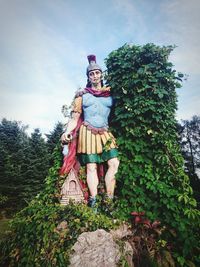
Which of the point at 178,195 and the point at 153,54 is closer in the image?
the point at 178,195

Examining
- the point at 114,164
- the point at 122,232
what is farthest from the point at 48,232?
the point at 114,164

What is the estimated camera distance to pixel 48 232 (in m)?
3.78

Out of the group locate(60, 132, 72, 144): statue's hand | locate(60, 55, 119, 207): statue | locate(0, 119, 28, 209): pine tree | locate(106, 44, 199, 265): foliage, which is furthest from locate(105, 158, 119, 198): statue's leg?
locate(0, 119, 28, 209): pine tree

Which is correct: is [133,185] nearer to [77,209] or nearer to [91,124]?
[77,209]

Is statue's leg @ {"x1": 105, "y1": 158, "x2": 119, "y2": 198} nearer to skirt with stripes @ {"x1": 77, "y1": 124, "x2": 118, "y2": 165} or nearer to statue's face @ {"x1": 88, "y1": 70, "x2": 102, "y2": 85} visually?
skirt with stripes @ {"x1": 77, "y1": 124, "x2": 118, "y2": 165}

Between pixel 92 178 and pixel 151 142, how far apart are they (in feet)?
4.15

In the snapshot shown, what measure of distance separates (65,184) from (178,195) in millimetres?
1965

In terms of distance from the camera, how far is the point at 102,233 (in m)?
3.68

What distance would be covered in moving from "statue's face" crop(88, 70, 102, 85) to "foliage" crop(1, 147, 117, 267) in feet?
7.93

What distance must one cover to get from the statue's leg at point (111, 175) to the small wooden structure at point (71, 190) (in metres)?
0.50

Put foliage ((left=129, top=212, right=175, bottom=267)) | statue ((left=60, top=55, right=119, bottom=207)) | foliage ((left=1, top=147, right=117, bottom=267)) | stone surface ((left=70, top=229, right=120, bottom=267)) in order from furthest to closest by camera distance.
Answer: statue ((left=60, top=55, right=119, bottom=207))
foliage ((left=129, top=212, right=175, bottom=267))
foliage ((left=1, top=147, right=117, bottom=267))
stone surface ((left=70, top=229, right=120, bottom=267))

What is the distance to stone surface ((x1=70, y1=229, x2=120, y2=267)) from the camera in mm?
3348

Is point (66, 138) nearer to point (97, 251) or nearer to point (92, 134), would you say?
point (92, 134)

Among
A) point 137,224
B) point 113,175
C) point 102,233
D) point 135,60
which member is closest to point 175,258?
point 137,224
